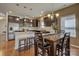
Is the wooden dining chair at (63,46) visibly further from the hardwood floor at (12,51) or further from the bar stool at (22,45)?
the bar stool at (22,45)

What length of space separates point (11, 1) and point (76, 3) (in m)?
1.18

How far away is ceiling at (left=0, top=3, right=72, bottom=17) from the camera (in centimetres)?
175

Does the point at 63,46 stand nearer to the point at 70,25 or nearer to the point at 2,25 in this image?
the point at 70,25

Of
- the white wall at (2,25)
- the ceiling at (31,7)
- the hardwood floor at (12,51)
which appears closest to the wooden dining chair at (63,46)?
the hardwood floor at (12,51)

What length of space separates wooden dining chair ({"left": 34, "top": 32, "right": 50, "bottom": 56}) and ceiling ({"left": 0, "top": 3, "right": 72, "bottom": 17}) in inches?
16.1

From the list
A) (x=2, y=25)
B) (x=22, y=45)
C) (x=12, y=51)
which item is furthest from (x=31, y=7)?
(x=12, y=51)

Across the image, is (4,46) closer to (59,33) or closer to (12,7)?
(12,7)

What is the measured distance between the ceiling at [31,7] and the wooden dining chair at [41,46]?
16.1 inches

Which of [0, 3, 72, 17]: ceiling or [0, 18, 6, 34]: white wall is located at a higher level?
[0, 3, 72, 17]: ceiling

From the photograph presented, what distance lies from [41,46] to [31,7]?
75 centimetres

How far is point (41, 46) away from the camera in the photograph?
1.84 metres

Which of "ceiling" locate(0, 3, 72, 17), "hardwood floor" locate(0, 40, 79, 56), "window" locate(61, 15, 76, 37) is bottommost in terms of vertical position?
"hardwood floor" locate(0, 40, 79, 56)

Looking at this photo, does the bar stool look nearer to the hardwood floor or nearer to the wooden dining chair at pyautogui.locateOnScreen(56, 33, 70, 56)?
the hardwood floor

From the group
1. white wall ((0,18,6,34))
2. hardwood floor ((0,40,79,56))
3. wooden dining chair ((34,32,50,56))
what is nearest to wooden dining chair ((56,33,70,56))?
hardwood floor ((0,40,79,56))
